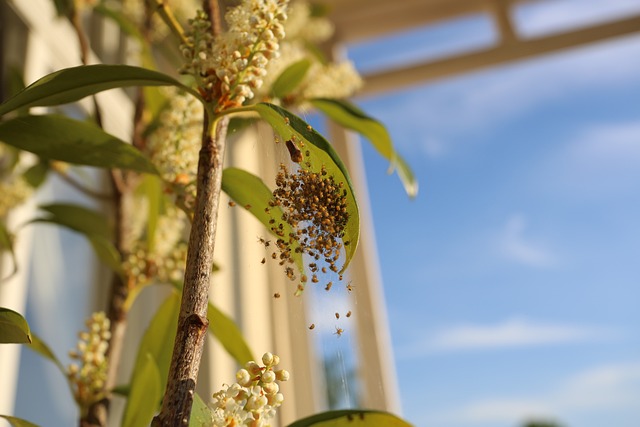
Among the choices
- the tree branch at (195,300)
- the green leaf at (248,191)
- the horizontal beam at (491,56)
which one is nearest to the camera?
the tree branch at (195,300)

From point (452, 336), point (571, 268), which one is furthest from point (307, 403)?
point (571, 268)

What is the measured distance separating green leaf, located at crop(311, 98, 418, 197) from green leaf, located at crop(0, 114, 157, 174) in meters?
0.20

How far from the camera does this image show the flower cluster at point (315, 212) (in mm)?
348

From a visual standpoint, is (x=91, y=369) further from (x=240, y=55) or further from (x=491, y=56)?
(x=491, y=56)

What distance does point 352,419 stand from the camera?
406 mm

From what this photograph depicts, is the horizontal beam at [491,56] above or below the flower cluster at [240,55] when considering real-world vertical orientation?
above

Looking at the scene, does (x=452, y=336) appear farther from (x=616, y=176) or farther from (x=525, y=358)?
(x=616, y=176)

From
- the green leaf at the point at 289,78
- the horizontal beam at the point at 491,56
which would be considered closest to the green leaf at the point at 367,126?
the green leaf at the point at 289,78

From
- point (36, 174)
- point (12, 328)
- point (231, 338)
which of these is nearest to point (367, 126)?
point (231, 338)

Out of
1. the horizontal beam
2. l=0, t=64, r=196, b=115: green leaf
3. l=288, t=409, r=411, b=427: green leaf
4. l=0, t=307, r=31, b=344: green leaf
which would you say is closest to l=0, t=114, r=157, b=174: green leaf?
l=0, t=64, r=196, b=115: green leaf

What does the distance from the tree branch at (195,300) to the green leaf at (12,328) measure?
108 millimetres

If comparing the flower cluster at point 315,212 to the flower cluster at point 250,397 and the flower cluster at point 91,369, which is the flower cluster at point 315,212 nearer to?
the flower cluster at point 250,397

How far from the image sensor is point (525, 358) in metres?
2.18

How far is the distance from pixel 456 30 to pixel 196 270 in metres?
2.05
